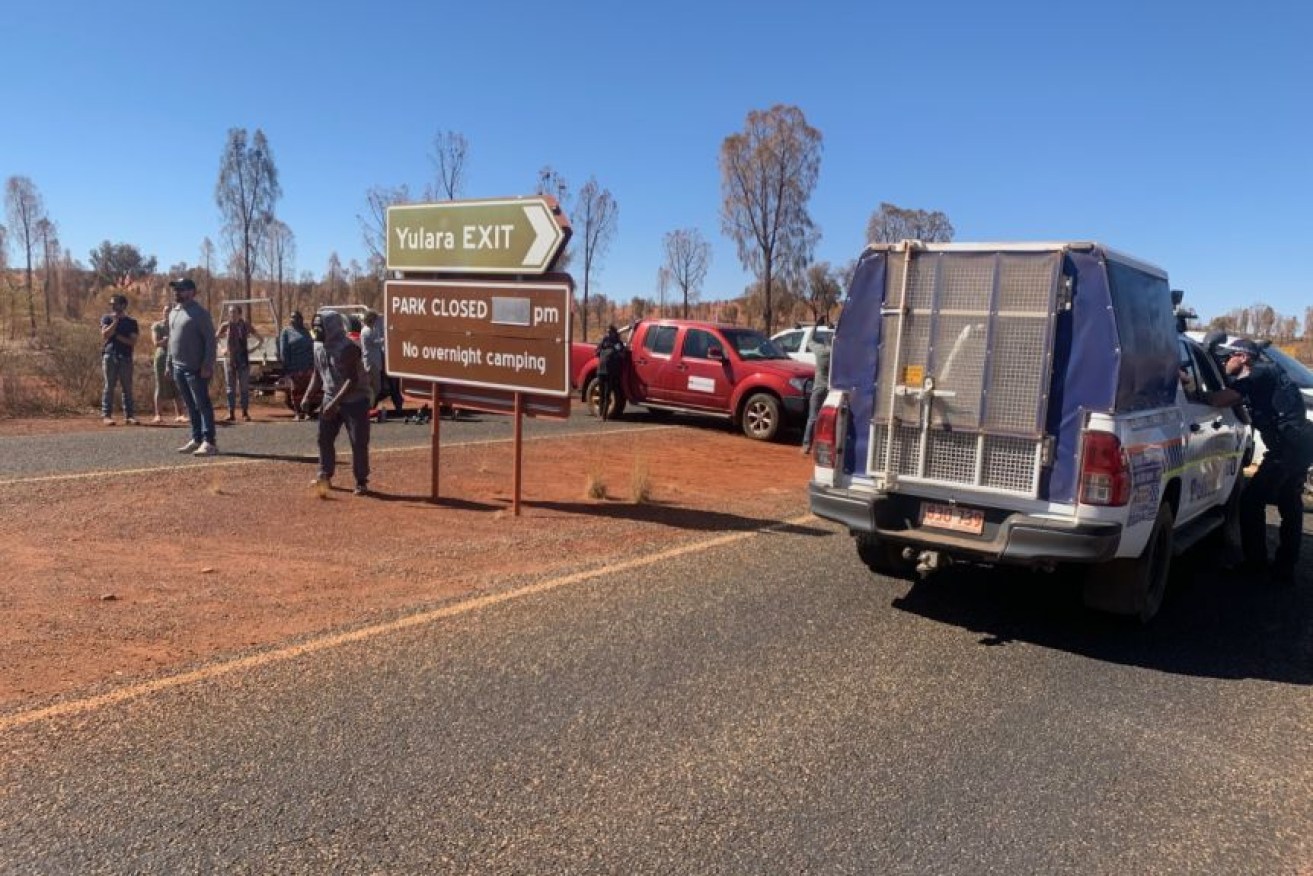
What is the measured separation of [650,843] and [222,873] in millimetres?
1356

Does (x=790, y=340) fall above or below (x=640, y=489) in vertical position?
above

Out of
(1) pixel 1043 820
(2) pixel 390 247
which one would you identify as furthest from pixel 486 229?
(1) pixel 1043 820

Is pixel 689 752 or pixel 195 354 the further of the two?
pixel 195 354

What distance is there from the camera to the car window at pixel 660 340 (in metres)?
16.5

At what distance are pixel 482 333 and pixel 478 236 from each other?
3.01 feet

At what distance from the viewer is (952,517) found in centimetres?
548

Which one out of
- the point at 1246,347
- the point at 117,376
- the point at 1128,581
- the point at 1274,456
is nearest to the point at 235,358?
the point at 117,376

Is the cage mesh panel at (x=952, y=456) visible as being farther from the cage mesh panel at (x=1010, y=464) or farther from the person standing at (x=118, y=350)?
the person standing at (x=118, y=350)

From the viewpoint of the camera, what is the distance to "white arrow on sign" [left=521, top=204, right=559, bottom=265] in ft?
26.7

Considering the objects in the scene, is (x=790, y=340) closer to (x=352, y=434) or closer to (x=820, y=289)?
(x=352, y=434)

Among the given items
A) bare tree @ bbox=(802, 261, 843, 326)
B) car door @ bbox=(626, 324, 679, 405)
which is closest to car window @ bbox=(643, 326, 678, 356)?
car door @ bbox=(626, 324, 679, 405)

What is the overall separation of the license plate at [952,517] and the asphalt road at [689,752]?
26.3 inches

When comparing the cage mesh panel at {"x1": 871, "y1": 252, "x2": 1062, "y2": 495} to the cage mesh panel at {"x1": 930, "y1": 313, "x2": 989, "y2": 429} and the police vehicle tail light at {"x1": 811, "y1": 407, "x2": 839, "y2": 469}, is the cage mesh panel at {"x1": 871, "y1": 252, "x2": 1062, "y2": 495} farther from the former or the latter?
the police vehicle tail light at {"x1": 811, "y1": 407, "x2": 839, "y2": 469}

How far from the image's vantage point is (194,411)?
1076cm
